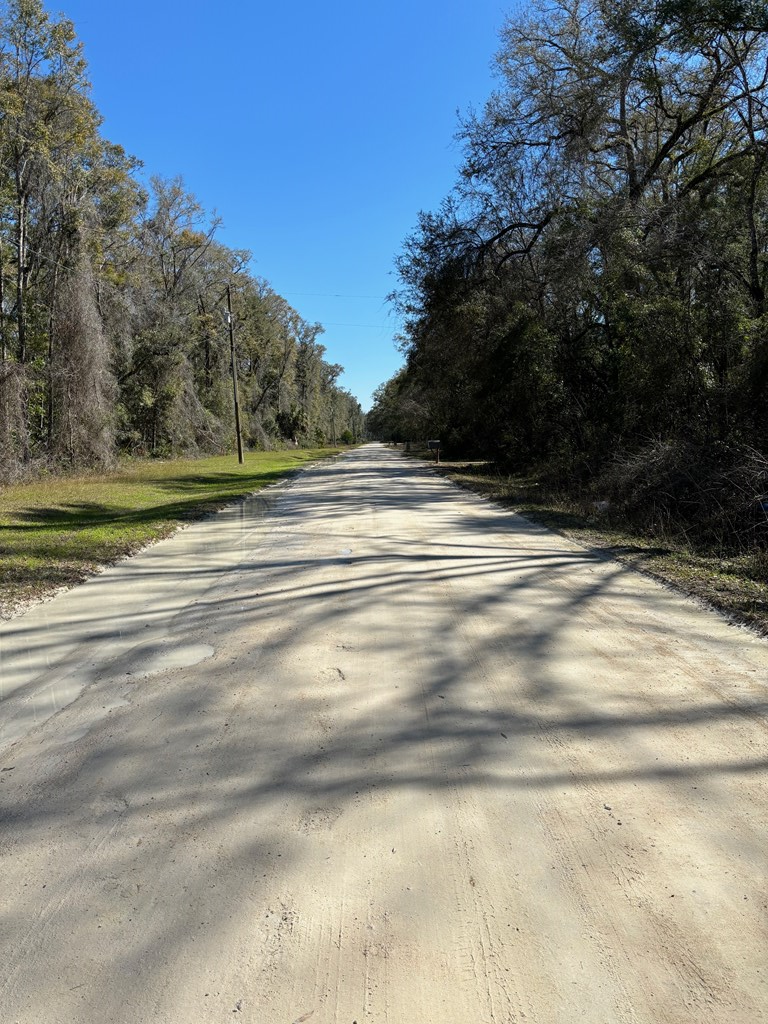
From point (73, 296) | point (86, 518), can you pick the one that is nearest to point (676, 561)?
point (86, 518)

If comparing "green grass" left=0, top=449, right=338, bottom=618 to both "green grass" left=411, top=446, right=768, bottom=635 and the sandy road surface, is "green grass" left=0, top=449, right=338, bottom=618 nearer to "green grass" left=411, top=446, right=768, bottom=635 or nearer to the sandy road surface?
the sandy road surface

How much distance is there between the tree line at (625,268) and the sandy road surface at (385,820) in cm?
643

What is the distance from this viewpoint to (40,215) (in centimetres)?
2489

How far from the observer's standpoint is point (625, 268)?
52.8 ft

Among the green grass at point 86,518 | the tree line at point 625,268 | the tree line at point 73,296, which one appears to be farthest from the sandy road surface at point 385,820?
the tree line at point 73,296

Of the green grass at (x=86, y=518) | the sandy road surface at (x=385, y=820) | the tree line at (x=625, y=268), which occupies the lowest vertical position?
the sandy road surface at (x=385, y=820)

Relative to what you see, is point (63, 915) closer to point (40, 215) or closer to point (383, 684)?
point (383, 684)

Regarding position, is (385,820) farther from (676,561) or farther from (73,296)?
(73,296)

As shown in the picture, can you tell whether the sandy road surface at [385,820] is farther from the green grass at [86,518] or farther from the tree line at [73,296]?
the tree line at [73,296]

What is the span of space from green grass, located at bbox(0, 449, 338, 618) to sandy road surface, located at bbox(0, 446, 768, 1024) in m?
2.34

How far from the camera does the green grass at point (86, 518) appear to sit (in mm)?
8297

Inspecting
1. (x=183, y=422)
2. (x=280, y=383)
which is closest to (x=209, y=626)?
(x=183, y=422)

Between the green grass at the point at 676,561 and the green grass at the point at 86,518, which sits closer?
the green grass at the point at 676,561

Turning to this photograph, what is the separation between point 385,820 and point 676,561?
6.85 meters
